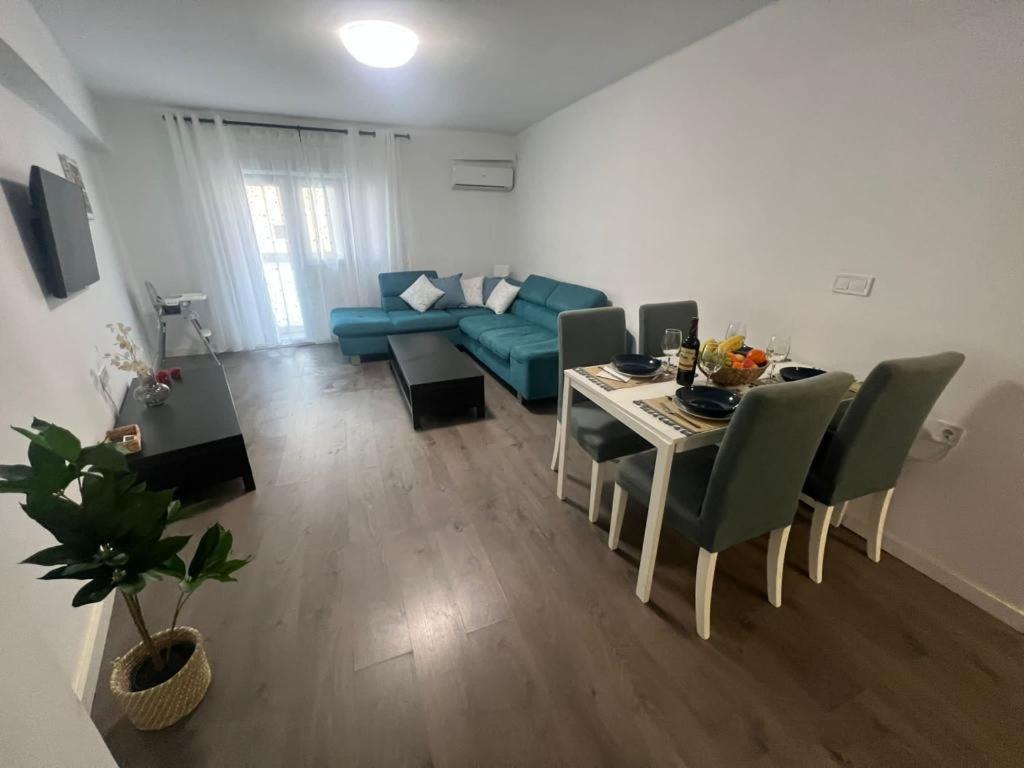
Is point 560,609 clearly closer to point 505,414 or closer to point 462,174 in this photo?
point 505,414

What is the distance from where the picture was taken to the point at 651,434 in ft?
4.71

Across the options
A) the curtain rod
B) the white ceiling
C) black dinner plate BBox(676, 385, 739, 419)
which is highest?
the white ceiling

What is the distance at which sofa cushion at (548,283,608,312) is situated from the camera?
3517 mm

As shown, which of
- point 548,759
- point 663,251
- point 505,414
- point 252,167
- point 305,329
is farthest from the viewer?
point 305,329

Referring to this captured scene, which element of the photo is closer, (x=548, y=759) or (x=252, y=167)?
(x=548, y=759)

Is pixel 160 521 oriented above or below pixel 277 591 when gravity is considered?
above

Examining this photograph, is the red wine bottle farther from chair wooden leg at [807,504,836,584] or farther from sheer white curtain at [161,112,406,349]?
sheer white curtain at [161,112,406,349]

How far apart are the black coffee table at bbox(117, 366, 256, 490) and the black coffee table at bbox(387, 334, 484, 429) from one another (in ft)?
3.64

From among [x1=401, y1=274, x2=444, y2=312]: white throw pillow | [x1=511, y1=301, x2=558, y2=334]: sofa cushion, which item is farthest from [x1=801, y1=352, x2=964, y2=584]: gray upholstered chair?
[x1=401, y1=274, x2=444, y2=312]: white throw pillow

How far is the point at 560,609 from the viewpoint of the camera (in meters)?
1.59

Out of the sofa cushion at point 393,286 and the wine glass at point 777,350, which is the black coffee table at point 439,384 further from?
the wine glass at point 777,350

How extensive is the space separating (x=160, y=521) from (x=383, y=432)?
196cm

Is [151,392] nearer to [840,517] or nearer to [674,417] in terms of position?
[674,417]

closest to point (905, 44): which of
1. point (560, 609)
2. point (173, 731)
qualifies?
point (560, 609)
